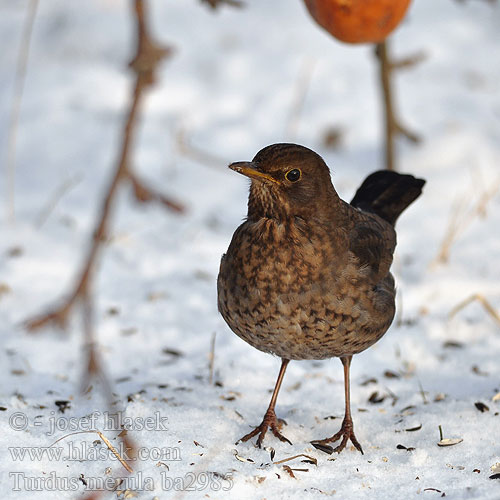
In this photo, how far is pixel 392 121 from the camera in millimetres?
5707

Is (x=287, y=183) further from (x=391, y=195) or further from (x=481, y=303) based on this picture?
(x=481, y=303)

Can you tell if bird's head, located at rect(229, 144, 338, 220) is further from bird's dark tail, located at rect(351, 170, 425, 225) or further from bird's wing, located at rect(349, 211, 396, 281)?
bird's dark tail, located at rect(351, 170, 425, 225)

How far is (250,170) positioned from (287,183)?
176 mm

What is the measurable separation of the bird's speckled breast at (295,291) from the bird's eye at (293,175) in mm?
161

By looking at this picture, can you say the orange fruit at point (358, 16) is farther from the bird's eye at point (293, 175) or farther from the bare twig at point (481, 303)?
the bare twig at point (481, 303)

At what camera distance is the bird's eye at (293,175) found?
124 inches

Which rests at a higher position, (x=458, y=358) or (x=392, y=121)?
(x=392, y=121)

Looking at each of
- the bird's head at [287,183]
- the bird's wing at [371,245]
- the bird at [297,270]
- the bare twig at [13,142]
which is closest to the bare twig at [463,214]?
the bird's wing at [371,245]

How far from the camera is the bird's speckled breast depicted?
10.4 ft

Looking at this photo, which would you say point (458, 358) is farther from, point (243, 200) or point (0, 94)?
point (0, 94)

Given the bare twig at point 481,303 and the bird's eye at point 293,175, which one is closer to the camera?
the bird's eye at point 293,175

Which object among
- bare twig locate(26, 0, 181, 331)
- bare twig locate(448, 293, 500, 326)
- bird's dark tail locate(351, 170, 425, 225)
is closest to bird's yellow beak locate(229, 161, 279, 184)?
bare twig locate(26, 0, 181, 331)

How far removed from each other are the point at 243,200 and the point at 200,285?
4.21 feet

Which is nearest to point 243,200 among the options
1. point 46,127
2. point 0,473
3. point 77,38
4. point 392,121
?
point 392,121
